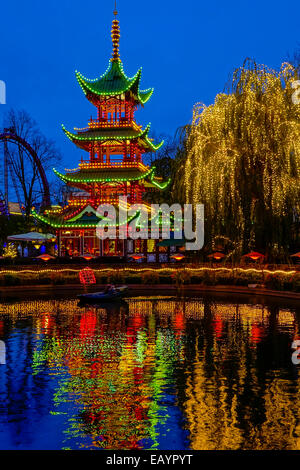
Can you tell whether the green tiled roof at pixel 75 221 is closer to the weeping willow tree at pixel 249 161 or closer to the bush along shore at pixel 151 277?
the bush along shore at pixel 151 277

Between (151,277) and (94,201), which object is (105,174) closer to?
(94,201)

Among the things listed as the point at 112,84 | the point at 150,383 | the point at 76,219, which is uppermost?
the point at 112,84

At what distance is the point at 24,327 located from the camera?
1880cm

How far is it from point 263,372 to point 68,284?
78.0 feet

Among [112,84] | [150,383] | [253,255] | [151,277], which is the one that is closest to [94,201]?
[112,84]

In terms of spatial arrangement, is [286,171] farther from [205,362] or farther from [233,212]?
[205,362]

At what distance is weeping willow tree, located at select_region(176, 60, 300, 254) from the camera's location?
2530 cm

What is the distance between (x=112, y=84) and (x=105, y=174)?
320 inches

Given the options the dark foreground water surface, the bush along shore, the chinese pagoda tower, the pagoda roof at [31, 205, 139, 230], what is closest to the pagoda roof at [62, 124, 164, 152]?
the chinese pagoda tower

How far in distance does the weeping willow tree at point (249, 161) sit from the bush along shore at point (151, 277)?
2590 millimetres

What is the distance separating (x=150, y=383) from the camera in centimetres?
1097

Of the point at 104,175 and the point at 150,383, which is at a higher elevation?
the point at 104,175

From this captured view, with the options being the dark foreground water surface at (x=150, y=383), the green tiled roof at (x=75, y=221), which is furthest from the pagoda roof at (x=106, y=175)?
the dark foreground water surface at (x=150, y=383)

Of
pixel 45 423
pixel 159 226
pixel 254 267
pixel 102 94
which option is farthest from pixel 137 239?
pixel 45 423
